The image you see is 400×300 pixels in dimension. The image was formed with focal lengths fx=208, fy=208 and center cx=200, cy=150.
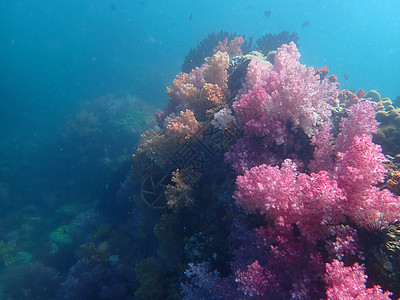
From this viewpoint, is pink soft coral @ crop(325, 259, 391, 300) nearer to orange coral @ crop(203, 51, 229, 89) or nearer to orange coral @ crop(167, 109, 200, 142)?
orange coral @ crop(167, 109, 200, 142)

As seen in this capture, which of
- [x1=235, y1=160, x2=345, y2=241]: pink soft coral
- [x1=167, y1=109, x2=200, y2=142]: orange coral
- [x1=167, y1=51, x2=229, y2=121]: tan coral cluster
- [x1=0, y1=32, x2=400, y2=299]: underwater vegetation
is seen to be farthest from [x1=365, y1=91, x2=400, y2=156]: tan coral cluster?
[x1=167, y1=109, x2=200, y2=142]: orange coral

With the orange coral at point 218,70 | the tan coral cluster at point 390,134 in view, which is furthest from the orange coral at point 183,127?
the tan coral cluster at point 390,134

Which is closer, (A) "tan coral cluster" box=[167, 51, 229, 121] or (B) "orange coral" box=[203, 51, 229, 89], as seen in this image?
(A) "tan coral cluster" box=[167, 51, 229, 121]

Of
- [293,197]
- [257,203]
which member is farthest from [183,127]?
[293,197]

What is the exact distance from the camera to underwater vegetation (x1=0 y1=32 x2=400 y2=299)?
2.54 meters

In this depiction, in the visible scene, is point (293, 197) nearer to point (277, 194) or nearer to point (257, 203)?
point (277, 194)

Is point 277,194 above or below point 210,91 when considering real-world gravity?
below

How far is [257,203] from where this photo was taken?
3.17 m

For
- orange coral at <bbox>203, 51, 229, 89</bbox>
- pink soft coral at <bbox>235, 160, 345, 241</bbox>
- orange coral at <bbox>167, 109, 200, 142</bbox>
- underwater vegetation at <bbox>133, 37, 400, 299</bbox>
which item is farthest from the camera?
orange coral at <bbox>203, 51, 229, 89</bbox>

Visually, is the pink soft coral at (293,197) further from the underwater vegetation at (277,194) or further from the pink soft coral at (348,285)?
the pink soft coral at (348,285)

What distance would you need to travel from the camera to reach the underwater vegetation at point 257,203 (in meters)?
2.54

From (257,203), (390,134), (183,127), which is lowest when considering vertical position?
(257,203)

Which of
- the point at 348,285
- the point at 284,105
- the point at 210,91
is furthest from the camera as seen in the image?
the point at 210,91

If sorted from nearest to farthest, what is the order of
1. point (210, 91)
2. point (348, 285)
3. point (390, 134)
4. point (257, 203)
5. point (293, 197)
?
1. point (348, 285)
2. point (293, 197)
3. point (257, 203)
4. point (390, 134)
5. point (210, 91)
